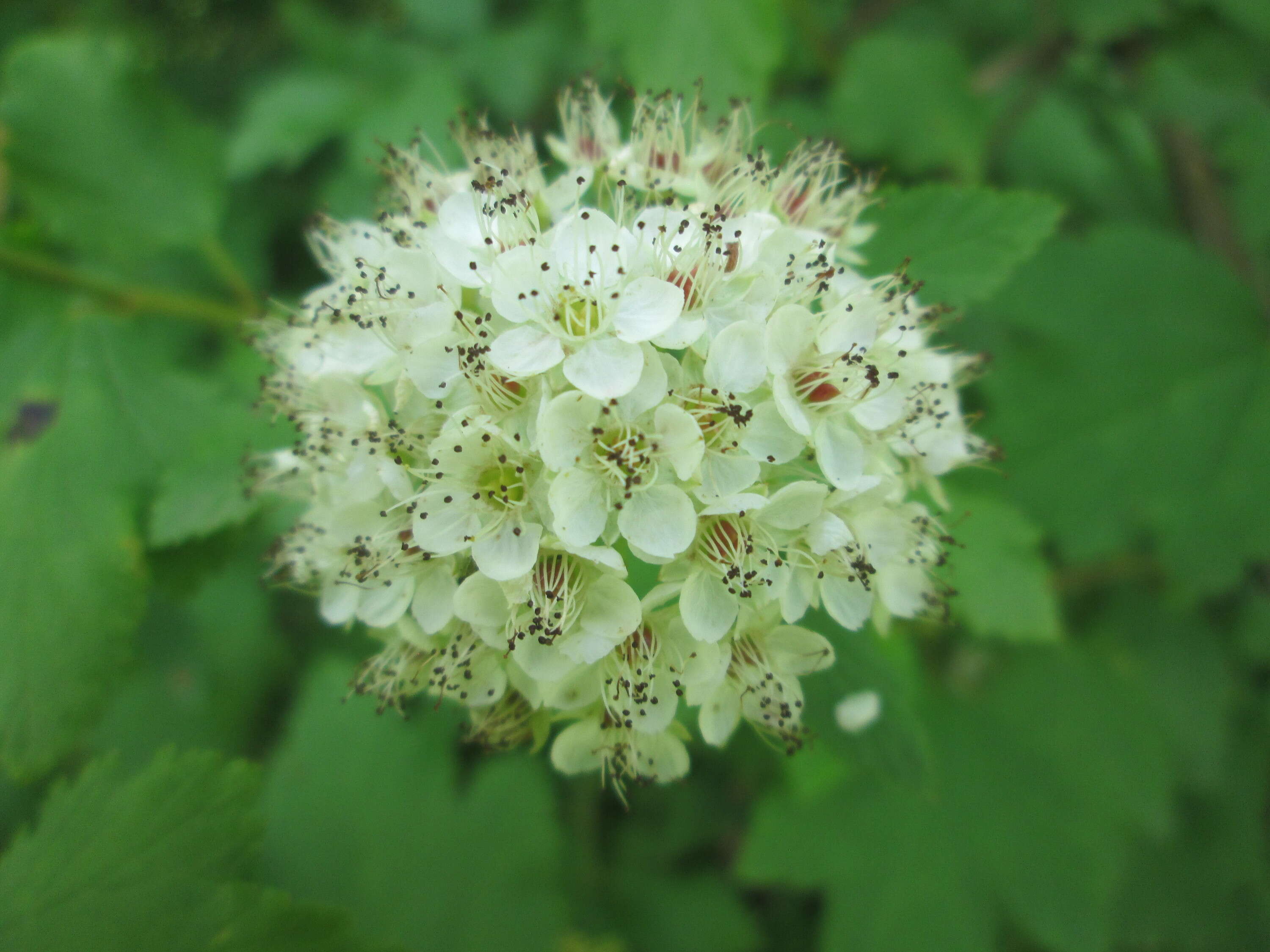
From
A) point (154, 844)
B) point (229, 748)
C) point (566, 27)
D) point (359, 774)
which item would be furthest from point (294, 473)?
point (566, 27)

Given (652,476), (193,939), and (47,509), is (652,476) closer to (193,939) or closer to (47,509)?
(193,939)

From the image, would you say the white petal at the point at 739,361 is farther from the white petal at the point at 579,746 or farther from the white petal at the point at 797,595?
the white petal at the point at 579,746

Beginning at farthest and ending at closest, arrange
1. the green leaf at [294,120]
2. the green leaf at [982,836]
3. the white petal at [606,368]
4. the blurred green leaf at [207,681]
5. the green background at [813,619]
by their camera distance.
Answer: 1. the blurred green leaf at [207,681]
2. the green leaf at [294,120]
3. the green leaf at [982,836]
4. the green background at [813,619]
5. the white petal at [606,368]

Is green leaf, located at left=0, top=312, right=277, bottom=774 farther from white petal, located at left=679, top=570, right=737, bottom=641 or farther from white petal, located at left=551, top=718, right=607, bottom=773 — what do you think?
white petal, located at left=679, top=570, right=737, bottom=641

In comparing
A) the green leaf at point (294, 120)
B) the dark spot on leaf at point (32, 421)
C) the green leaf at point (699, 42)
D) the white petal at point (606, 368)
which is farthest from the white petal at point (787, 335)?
the green leaf at point (294, 120)

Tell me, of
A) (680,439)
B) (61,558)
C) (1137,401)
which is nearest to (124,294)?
(61,558)

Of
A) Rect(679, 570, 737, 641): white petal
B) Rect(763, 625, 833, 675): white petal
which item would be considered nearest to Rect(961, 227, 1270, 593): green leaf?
Rect(763, 625, 833, 675): white petal

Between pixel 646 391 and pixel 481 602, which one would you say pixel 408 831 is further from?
pixel 646 391
